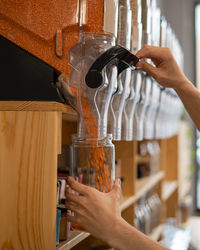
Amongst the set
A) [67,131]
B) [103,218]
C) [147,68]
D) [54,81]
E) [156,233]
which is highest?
[147,68]

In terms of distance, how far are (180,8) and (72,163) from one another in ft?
15.2

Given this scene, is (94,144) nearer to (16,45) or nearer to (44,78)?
(44,78)

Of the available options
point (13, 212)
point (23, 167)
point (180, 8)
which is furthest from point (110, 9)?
point (180, 8)

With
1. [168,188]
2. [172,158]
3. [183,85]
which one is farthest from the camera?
[172,158]

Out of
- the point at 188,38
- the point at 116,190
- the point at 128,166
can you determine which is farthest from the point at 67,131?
the point at 188,38

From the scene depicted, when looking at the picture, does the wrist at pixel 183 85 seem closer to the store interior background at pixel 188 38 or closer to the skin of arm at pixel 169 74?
the skin of arm at pixel 169 74

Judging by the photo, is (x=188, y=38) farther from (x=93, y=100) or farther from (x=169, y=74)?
(x=93, y=100)

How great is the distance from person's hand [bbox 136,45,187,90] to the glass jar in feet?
1.34

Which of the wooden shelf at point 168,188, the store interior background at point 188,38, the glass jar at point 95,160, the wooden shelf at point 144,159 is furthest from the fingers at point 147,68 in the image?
the store interior background at point 188,38

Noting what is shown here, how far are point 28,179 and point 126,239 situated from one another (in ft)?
1.02

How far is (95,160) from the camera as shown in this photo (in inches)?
38.6

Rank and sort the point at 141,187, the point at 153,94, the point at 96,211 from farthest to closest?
1. the point at 141,187
2. the point at 153,94
3. the point at 96,211

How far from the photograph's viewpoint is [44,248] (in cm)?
91

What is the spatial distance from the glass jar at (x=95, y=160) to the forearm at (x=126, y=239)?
126 millimetres
